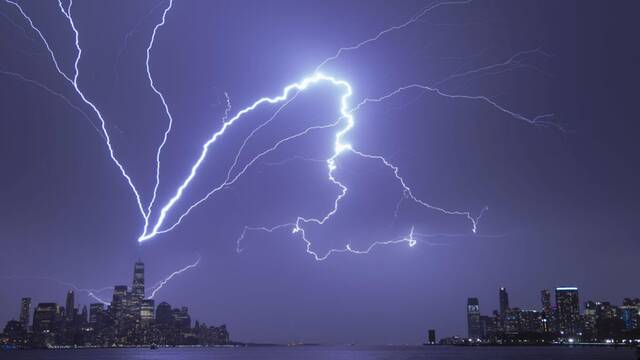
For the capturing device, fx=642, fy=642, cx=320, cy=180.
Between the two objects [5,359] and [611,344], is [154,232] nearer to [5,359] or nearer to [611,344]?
[5,359]

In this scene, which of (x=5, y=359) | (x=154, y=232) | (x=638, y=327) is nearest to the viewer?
(x=154, y=232)

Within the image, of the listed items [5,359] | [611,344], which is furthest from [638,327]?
[5,359]

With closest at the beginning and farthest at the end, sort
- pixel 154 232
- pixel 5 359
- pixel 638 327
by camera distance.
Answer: pixel 154 232 → pixel 5 359 → pixel 638 327

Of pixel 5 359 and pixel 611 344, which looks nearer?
pixel 5 359

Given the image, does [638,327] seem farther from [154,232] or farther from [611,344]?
[154,232]

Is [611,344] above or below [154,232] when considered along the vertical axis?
below

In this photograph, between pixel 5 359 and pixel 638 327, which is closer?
pixel 5 359

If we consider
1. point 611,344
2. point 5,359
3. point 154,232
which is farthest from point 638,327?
point 154,232
